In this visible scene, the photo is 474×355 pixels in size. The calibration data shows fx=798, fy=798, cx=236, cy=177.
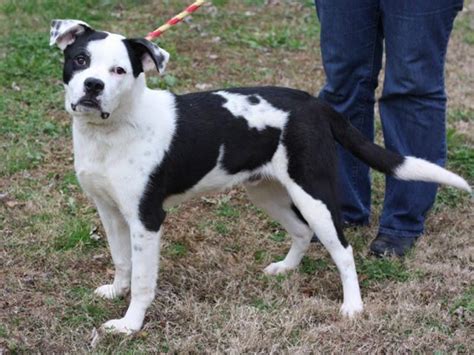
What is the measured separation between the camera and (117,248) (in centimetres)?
388

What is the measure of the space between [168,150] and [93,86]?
20.9 inches

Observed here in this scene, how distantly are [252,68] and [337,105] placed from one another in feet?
10.9

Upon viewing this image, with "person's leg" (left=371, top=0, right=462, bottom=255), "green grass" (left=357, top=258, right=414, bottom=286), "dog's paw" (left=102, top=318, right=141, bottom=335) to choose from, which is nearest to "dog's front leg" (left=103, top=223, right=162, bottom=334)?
"dog's paw" (left=102, top=318, right=141, bottom=335)

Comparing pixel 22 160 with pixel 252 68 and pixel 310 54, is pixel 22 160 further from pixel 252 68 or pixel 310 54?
pixel 310 54

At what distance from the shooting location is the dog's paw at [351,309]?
3.75 metres

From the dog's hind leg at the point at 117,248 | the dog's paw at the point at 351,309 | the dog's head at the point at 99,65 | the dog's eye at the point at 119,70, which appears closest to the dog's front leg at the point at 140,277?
the dog's hind leg at the point at 117,248

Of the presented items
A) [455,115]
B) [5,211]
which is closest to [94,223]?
[5,211]

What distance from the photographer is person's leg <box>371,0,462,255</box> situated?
402 centimetres

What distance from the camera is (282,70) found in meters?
7.79

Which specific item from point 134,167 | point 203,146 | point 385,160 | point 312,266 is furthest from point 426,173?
point 134,167

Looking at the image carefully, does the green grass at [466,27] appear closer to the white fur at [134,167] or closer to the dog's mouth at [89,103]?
the white fur at [134,167]

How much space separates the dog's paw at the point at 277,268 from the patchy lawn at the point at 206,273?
0.24 ft

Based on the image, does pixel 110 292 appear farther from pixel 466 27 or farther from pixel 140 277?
pixel 466 27

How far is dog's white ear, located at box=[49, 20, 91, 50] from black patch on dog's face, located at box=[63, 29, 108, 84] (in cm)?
2
